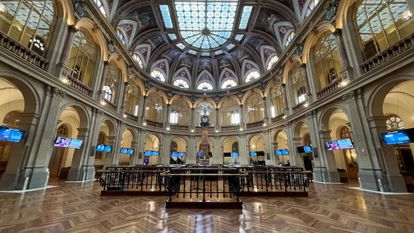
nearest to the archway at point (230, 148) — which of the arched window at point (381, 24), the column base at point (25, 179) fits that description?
the arched window at point (381, 24)

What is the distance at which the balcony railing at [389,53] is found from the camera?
19.9 ft

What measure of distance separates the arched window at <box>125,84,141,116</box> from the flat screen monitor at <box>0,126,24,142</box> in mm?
9437

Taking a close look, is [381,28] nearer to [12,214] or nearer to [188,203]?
[188,203]

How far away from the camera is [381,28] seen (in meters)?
7.50

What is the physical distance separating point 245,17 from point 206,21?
391 centimetres

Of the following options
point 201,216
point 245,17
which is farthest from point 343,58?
point 201,216

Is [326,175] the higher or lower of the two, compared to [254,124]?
lower

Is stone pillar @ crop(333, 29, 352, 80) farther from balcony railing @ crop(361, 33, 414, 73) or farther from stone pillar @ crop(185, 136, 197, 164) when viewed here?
stone pillar @ crop(185, 136, 197, 164)

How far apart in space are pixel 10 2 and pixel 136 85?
10.7 metres

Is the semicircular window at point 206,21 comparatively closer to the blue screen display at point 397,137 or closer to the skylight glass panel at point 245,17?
the skylight glass panel at point 245,17

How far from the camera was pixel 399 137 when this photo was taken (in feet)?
21.0

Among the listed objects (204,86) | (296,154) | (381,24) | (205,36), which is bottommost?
(296,154)

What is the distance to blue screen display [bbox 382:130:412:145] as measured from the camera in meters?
6.23

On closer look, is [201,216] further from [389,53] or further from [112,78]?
[112,78]
